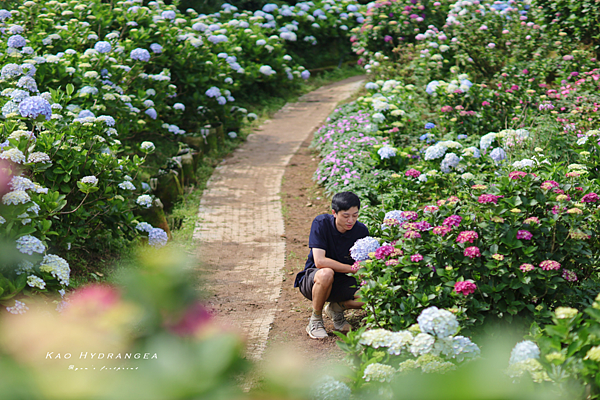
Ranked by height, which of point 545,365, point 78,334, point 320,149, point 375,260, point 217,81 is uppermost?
point 78,334

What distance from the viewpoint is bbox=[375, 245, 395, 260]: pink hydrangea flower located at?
10.1ft

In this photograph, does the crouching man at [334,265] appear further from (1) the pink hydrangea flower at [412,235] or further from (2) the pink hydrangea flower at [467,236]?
(2) the pink hydrangea flower at [467,236]

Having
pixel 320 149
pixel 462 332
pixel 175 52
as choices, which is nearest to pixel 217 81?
pixel 175 52

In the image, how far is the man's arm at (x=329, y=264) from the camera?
370 centimetres

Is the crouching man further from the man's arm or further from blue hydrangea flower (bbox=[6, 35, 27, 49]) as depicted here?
blue hydrangea flower (bbox=[6, 35, 27, 49])

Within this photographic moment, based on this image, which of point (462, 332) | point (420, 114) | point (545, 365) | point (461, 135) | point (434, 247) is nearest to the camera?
point (545, 365)

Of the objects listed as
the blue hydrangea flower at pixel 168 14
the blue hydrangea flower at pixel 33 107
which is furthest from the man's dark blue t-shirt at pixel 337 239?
the blue hydrangea flower at pixel 168 14

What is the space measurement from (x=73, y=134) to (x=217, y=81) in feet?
16.3

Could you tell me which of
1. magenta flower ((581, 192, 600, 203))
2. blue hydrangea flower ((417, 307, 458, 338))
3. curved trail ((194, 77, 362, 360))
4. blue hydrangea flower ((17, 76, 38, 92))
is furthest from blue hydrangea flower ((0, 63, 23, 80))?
magenta flower ((581, 192, 600, 203))

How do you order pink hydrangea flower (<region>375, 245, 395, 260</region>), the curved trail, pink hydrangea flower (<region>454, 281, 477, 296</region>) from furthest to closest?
the curved trail
pink hydrangea flower (<region>375, 245, 395, 260</region>)
pink hydrangea flower (<region>454, 281, 477, 296</region>)

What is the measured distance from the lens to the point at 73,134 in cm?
443

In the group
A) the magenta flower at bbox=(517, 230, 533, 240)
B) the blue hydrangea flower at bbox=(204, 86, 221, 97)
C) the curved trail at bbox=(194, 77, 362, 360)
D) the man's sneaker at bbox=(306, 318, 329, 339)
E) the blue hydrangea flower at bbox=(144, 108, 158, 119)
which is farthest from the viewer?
the blue hydrangea flower at bbox=(204, 86, 221, 97)

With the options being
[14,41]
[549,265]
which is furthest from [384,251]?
[14,41]

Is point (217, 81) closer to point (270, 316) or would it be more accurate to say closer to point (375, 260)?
point (270, 316)
